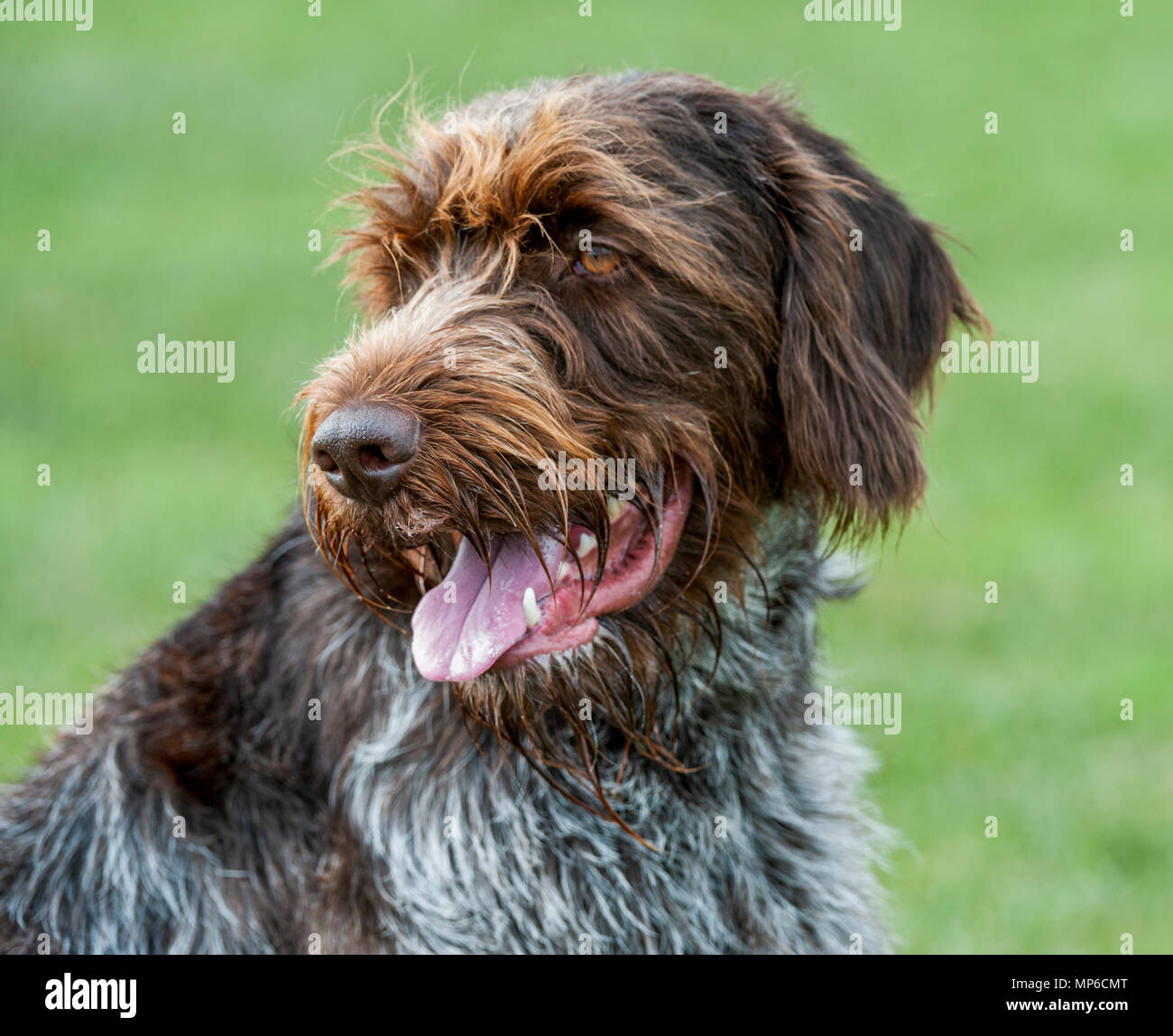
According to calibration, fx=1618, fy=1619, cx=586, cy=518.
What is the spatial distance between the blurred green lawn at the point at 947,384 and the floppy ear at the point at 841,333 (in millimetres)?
718

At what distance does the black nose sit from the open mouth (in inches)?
14.6

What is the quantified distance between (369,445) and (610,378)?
0.69 m

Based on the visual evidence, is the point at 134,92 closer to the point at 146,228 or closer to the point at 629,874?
the point at 146,228

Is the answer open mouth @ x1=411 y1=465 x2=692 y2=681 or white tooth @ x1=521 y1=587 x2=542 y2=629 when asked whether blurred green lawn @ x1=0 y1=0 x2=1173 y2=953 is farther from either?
white tooth @ x1=521 y1=587 x2=542 y2=629

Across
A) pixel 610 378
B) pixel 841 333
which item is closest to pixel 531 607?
pixel 610 378

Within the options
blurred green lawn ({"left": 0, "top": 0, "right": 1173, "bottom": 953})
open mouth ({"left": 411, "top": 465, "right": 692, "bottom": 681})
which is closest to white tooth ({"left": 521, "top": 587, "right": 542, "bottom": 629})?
open mouth ({"left": 411, "top": 465, "right": 692, "bottom": 681})

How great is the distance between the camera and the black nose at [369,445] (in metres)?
3.46

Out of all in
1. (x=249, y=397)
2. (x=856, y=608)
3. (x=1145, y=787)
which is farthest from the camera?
(x=249, y=397)

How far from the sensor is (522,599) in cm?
383

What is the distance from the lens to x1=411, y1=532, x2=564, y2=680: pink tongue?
377 centimetres
